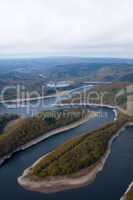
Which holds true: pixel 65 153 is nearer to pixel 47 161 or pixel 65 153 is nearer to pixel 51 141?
pixel 47 161

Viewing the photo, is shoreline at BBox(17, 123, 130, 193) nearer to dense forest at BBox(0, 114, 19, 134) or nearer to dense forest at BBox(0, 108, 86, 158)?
dense forest at BBox(0, 108, 86, 158)

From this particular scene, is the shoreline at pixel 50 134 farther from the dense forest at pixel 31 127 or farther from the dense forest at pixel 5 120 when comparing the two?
the dense forest at pixel 5 120

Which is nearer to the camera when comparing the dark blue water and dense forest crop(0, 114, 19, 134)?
the dark blue water

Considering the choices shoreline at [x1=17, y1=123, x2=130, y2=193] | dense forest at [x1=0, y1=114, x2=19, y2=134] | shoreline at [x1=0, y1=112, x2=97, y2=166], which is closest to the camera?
shoreline at [x1=17, y1=123, x2=130, y2=193]

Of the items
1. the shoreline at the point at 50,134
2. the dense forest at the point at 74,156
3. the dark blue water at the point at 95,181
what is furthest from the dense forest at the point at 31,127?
the dense forest at the point at 74,156

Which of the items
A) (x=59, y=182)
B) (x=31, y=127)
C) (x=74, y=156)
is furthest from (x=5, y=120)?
(x=59, y=182)

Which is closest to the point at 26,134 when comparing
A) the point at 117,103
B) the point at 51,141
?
the point at 51,141

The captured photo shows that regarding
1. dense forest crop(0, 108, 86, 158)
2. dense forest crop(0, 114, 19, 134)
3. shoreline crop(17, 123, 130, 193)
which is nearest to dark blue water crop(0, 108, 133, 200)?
shoreline crop(17, 123, 130, 193)
